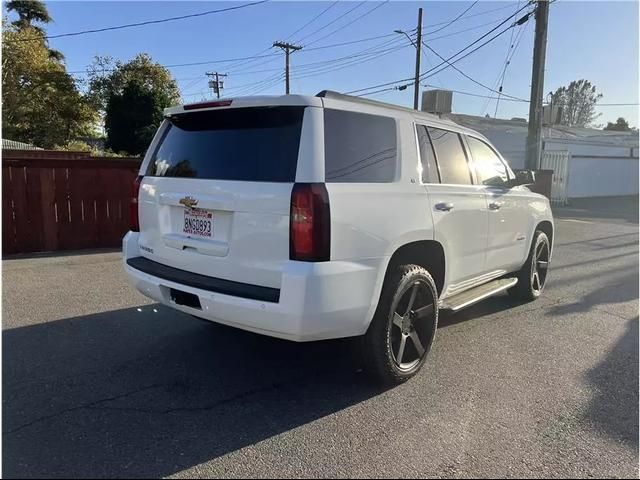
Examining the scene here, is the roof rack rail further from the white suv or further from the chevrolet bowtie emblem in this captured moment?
the chevrolet bowtie emblem

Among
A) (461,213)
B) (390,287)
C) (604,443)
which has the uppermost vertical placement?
(461,213)

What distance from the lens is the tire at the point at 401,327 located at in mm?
3512

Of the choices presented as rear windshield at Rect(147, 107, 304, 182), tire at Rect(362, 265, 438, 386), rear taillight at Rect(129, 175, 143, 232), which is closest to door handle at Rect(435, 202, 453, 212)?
tire at Rect(362, 265, 438, 386)

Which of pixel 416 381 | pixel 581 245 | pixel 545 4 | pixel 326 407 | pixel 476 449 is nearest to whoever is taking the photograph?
pixel 476 449

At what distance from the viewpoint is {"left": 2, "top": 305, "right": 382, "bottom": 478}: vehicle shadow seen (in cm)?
273

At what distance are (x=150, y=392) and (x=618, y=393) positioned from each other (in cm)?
338

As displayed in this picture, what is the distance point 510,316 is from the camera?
215 inches

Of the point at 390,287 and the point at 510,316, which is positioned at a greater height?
the point at 390,287

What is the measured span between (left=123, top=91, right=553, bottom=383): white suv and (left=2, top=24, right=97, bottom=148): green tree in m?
30.1

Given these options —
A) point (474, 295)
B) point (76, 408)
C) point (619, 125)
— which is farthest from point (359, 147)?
point (619, 125)

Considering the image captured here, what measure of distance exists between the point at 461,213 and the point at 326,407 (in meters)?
2.06

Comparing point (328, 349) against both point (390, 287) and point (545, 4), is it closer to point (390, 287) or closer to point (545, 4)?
point (390, 287)

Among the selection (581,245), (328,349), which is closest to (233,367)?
(328,349)

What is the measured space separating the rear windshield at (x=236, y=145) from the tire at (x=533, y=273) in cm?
387
